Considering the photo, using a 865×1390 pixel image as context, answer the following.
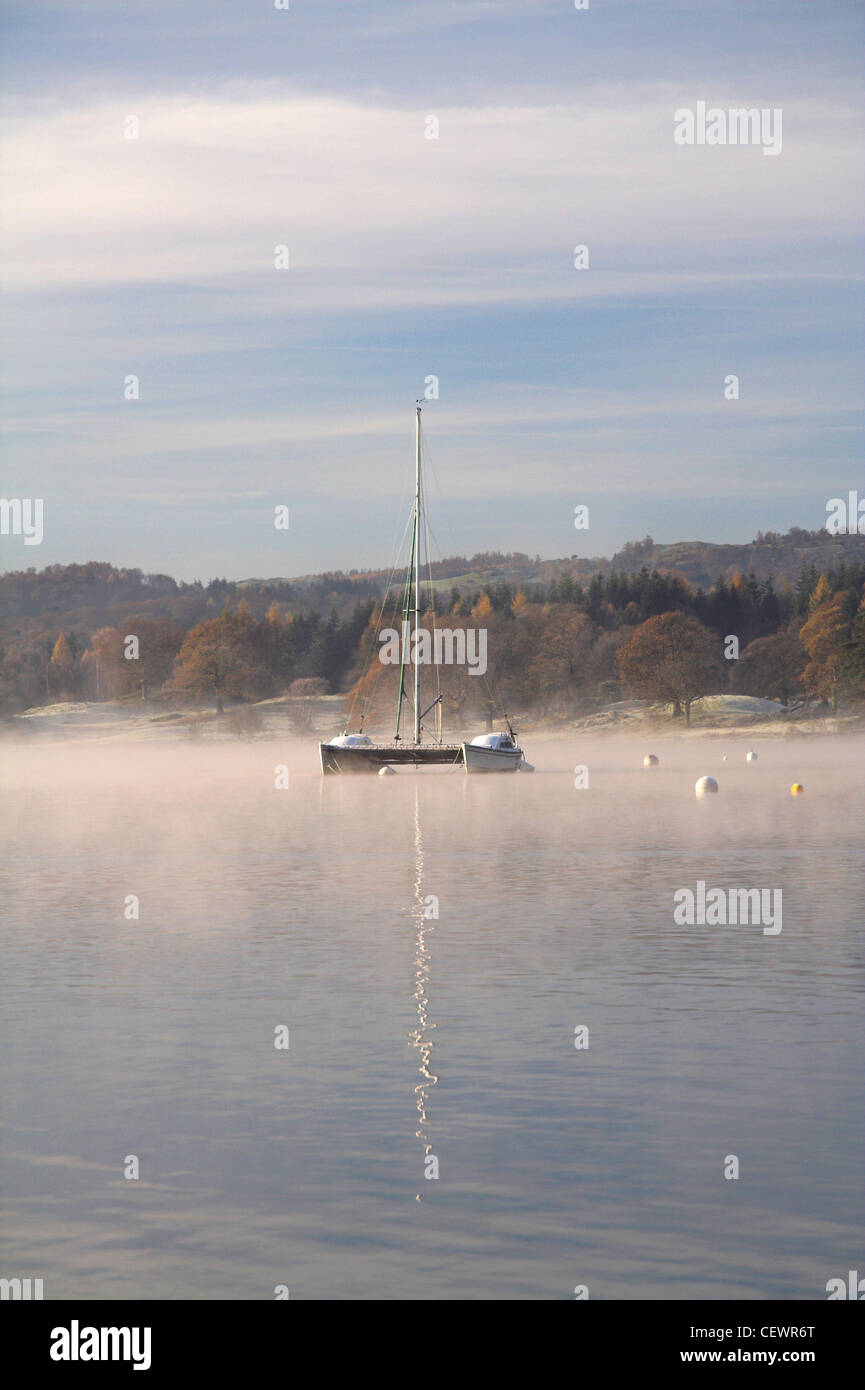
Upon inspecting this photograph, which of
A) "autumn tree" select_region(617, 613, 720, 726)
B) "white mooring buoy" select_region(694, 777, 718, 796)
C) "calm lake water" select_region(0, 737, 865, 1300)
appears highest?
"autumn tree" select_region(617, 613, 720, 726)

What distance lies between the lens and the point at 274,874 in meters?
44.3

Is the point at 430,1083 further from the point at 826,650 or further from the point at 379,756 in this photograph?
the point at 826,650

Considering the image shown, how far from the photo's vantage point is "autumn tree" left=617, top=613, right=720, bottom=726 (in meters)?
171

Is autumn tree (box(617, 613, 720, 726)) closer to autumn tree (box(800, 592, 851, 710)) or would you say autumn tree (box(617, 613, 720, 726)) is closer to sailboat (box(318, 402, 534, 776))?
autumn tree (box(800, 592, 851, 710))

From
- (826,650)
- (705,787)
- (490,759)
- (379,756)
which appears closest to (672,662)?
(826,650)

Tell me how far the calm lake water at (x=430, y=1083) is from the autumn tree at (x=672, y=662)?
126520 millimetres

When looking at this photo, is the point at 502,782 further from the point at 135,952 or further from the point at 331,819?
the point at 135,952

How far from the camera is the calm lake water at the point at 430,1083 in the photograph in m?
14.0

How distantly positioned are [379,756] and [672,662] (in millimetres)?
71196

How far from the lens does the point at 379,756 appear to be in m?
107

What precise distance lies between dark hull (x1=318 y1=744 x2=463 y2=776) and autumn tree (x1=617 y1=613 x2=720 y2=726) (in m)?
66.1

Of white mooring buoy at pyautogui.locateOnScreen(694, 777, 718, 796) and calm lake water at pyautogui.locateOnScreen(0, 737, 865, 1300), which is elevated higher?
calm lake water at pyautogui.locateOnScreen(0, 737, 865, 1300)

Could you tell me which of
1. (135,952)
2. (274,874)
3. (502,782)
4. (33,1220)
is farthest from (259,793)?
(33,1220)

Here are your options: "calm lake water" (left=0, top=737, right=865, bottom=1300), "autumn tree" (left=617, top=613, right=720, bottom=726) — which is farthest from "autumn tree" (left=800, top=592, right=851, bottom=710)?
"calm lake water" (left=0, top=737, right=865, bottom=1300)
